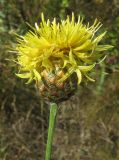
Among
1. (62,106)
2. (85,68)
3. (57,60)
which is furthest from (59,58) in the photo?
(62,106)

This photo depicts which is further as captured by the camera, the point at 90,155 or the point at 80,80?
the point at 90,155

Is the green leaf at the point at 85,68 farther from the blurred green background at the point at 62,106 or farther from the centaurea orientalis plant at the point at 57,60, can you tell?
the blurred green background at the point at 62,106

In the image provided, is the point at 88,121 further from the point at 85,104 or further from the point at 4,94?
the point at 4,94

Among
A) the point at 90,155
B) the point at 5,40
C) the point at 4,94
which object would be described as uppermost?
the point at 5,40

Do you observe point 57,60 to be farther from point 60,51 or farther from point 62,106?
point 62,106

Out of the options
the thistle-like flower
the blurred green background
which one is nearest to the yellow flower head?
the thistle-like flower

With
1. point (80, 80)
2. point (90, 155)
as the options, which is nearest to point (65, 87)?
Result: point (80, 80)

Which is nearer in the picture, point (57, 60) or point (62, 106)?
point (57, 60)
